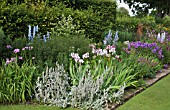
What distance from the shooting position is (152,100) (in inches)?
223

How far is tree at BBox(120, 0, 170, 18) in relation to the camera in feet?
120

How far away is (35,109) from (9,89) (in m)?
0.62

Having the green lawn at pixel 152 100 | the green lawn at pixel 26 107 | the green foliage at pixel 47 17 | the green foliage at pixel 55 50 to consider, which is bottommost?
the green lawn at pixel 152 100

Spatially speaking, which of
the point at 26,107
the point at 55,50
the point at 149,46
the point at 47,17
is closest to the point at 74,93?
the point at 26,107

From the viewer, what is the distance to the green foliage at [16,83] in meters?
5.14

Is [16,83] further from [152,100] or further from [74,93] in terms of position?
[152,100]

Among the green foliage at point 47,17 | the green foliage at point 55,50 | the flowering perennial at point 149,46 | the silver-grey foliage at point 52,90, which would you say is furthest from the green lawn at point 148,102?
the green foliage at point 47,17

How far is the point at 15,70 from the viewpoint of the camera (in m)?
5.45

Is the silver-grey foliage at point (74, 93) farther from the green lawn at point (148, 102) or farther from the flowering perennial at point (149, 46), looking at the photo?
the flowering perennial at point (149, 46)

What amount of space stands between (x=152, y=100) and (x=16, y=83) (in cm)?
244

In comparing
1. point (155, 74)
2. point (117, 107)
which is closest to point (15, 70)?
point (117, 107)

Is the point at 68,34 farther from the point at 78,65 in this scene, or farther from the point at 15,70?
the point at 15,70

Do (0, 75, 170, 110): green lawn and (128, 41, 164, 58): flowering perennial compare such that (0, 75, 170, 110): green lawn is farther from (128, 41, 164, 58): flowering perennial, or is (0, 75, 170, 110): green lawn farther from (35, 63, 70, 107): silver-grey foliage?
(128, 41, 164, 58): flowering perennial

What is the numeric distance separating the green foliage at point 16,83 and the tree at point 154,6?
32897 mm
